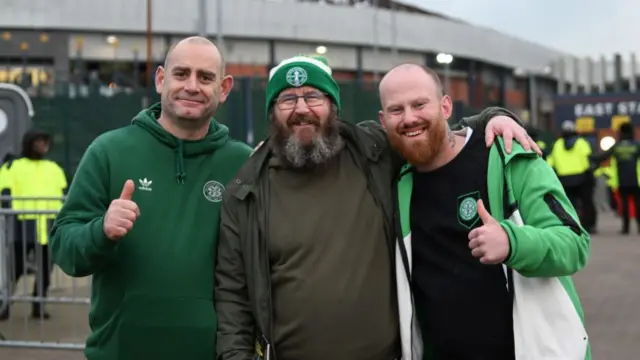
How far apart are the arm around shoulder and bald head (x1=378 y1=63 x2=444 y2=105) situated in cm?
76

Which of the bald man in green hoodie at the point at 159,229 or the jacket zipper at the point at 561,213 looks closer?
the jacket zipper at the point at 561,213

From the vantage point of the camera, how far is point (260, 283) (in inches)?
123

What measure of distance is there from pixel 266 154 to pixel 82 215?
2.52 feet

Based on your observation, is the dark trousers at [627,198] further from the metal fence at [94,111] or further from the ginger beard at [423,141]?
the ginger beard at [423,141]

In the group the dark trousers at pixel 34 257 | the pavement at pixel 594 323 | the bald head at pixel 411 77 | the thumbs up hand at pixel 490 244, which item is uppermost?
the bald head at pixel 411 77

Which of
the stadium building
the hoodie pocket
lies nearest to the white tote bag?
the hoodie pocket

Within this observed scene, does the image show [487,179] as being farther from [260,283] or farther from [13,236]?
[13,236]

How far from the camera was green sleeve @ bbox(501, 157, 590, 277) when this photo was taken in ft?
9.14

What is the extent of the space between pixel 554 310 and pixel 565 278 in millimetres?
150

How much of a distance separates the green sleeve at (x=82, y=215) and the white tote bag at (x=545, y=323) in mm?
1537

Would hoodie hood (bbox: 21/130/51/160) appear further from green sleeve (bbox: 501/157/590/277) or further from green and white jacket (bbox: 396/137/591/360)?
green sleeve (bbox: 501/157/590/277)

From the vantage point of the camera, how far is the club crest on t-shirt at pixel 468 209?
3076mm

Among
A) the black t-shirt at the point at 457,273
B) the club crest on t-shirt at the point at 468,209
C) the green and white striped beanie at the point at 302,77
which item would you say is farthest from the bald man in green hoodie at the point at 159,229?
the club crest on t-shirt at the point at 468,209

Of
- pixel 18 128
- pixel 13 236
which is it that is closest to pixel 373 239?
pixel 13 236
